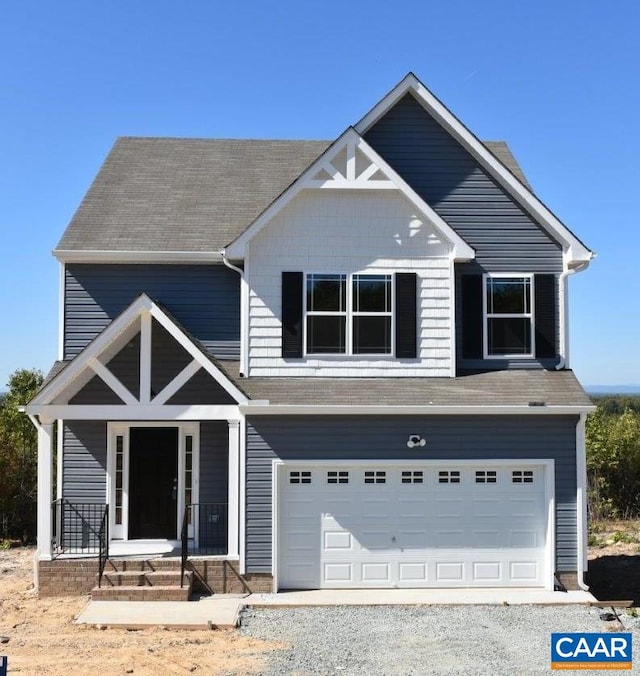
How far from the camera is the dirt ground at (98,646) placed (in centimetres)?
937

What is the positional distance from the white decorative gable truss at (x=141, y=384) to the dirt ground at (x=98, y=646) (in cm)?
305

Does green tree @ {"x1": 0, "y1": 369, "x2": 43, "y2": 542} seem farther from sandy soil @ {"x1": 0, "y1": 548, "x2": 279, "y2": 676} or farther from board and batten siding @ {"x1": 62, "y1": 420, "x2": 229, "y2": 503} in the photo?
sandy soil @ {"x1": 0, "y1": 548, "x2": 279, "y2": 676}

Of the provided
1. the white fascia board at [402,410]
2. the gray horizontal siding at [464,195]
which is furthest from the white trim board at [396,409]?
the gray horizontal siding at [464,195]

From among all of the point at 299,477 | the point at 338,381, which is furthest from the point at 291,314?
the point at 299,477

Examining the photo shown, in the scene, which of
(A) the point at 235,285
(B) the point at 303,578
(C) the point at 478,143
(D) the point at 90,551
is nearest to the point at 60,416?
(D) the point at 90,551

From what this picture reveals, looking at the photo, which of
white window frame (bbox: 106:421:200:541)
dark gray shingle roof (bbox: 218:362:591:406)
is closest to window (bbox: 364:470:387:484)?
dark gray shingle roof (bbox: 218:362:591:406)

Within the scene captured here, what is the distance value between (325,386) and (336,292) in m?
1.71

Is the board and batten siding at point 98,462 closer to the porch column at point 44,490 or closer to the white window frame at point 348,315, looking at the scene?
the porch column at point 44,490

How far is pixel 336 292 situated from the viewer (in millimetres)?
13805

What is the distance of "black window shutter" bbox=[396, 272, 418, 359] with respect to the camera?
13.7m

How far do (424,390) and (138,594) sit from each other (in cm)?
573

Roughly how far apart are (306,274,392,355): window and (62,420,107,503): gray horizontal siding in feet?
14.2

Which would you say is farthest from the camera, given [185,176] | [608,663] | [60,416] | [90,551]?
[185,176]

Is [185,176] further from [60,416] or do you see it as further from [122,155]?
[60,416]
